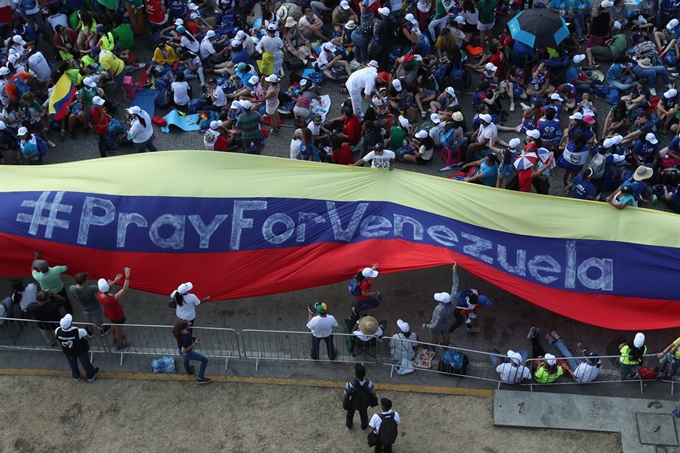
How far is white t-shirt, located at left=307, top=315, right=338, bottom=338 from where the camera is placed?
43.3 feet

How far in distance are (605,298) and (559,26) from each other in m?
7.12

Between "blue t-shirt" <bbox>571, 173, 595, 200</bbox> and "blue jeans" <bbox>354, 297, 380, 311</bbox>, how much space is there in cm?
455

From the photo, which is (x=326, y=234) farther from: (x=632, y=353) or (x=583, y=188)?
(x=632, y=353)

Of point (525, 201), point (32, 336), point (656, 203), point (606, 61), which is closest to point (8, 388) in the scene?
point (32, 336)


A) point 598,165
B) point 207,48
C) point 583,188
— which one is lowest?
point 583,188

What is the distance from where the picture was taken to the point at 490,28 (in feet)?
65.3

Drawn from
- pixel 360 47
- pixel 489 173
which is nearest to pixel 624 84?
pixel 489 173

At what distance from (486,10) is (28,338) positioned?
11.9 meters

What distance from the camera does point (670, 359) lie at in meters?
13.1

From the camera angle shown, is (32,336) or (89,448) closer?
(89,448)

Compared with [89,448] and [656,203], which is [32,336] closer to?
[89,448]

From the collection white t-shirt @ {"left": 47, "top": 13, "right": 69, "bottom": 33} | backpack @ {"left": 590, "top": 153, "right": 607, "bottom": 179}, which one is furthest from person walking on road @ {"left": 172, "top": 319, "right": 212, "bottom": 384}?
white t-shirt @ {"left": 47, "top": 13, "right": 69, "bottom": 33}

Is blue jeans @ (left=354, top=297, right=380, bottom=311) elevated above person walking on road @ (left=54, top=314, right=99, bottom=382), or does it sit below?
above

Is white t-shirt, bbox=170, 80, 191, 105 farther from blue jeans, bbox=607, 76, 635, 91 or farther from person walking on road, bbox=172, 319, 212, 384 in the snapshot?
blue jeans, bbox=607, 76, 635, 91
